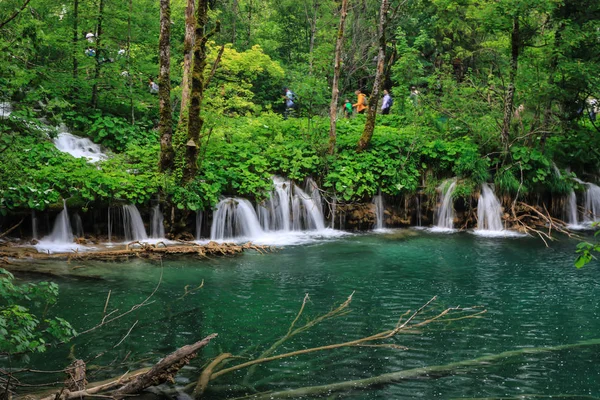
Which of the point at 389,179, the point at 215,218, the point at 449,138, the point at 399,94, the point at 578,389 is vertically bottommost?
the point at 578,389

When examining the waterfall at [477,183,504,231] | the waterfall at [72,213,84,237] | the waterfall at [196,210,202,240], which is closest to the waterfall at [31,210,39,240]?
the waterfall at [72,213,84,237]

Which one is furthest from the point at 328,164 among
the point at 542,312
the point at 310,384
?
the point at 310,384

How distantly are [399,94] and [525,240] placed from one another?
6945 millimetres

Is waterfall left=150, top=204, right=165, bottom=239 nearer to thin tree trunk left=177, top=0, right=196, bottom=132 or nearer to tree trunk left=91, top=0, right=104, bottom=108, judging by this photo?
thin tree trunk left=177, top=0, right=196, bottom=132

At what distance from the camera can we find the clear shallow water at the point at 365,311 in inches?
238

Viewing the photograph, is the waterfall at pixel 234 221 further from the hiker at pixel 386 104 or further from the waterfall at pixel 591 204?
the waterfall at pixel 591 204

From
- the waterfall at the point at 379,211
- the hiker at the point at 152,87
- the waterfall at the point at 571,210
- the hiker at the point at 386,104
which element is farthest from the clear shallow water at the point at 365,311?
the hiker at the point at 152,87

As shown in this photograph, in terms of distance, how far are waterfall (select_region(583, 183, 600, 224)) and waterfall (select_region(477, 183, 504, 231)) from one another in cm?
318

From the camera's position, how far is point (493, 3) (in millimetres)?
16422

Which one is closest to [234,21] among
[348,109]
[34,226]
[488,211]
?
[348,109]

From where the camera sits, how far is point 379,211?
1641 centimetres

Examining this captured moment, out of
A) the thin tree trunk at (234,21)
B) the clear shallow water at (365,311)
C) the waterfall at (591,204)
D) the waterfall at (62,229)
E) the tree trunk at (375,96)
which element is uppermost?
the thin tree trunk at (234,21)

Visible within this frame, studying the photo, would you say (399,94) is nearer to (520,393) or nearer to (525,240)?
(525,240)

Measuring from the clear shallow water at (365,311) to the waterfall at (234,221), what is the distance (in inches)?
73.6
